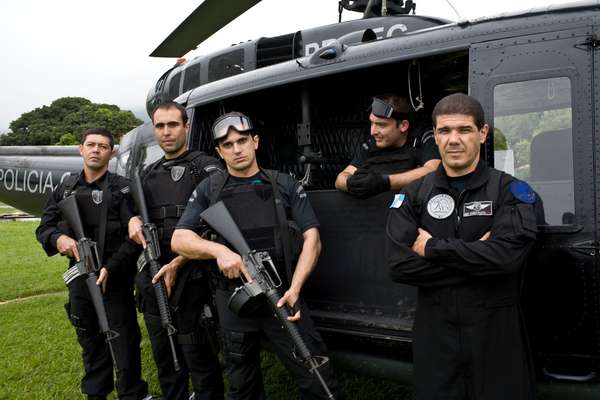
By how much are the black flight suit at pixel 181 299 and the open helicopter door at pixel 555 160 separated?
1.63 meters

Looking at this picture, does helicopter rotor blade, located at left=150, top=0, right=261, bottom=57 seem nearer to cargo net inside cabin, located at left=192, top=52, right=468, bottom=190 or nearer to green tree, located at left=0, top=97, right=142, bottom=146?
cargo net inside cabin, located at left=192, top=52, right=468, bottom=190

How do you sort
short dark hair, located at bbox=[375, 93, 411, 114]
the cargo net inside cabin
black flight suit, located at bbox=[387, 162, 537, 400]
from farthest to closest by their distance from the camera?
the cargo net inside cabin
short dark hair, located at bbox=[375, 93, 411, 114]
black flight suit, located at bbox=[387, 162, 537, 400]

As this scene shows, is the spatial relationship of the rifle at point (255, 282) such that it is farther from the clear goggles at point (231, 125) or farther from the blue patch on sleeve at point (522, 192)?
the blue patch on sleeve at point (522, 192)

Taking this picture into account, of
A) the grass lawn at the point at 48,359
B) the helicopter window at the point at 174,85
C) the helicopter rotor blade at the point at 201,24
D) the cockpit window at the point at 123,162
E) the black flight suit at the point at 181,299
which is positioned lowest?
the grass lawn at the point at 48,359

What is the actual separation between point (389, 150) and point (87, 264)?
1.99 meters

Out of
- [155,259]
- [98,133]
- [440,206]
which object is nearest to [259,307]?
[155,259]

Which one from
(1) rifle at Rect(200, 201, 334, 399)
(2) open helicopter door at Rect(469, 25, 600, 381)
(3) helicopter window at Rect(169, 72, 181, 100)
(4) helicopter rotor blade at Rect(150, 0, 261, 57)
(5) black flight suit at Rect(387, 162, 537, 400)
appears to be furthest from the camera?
(3) helicopter window at Rect(169, 72, 181, 100)

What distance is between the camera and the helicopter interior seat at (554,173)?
2.48 metres

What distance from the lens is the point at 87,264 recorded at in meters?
3.45

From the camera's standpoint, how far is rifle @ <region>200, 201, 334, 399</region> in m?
2.56

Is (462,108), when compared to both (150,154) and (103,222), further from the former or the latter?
(150,154)

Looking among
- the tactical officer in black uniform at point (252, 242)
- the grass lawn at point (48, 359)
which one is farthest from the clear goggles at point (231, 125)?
the grass lawn at point (48, 359)

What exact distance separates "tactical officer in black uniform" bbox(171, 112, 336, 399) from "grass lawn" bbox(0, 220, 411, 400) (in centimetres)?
116

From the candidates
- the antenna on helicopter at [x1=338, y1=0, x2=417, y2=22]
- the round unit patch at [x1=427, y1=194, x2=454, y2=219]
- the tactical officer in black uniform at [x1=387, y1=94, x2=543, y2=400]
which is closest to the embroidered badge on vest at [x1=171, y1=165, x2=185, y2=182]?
the tactical officer in black uniform at [x1=387, y1=94, x2=543, y2=400]
